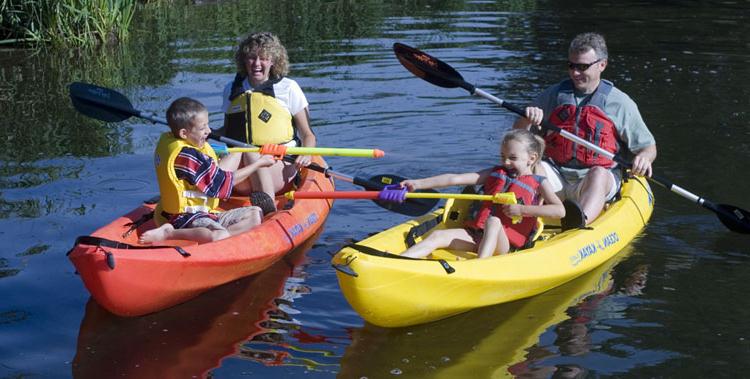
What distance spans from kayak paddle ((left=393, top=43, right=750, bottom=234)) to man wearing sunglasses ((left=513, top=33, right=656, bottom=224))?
0.30 feet

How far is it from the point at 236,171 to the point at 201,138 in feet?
2.34

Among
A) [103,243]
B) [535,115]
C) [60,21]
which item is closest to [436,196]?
[535,115]

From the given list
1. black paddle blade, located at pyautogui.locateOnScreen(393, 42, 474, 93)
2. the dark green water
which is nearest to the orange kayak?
the dark green water

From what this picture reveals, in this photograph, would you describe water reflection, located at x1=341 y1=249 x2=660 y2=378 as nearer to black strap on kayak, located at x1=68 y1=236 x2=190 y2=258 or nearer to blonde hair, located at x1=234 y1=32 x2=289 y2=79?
black strap on kayak, located at x1=68 y1=236 x2=190 y2=258

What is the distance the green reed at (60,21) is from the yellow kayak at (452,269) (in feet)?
25.8

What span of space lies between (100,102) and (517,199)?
118 inches

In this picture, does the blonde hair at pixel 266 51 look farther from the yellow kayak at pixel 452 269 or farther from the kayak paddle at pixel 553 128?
the yellow kayak at pixel 452 269

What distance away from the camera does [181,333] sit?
17.2ft

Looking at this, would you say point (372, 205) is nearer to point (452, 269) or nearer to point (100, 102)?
point (100, 102)

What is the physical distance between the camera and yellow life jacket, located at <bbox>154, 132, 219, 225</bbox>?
563 centimetres

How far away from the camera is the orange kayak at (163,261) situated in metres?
5.09

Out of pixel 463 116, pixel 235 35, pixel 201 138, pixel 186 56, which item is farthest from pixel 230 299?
pixel 235 35

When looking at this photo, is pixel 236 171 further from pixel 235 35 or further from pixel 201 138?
pixel 235 35

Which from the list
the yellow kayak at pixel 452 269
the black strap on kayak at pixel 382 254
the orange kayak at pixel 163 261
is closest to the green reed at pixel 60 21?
the orange kayak at pixel 163 261
